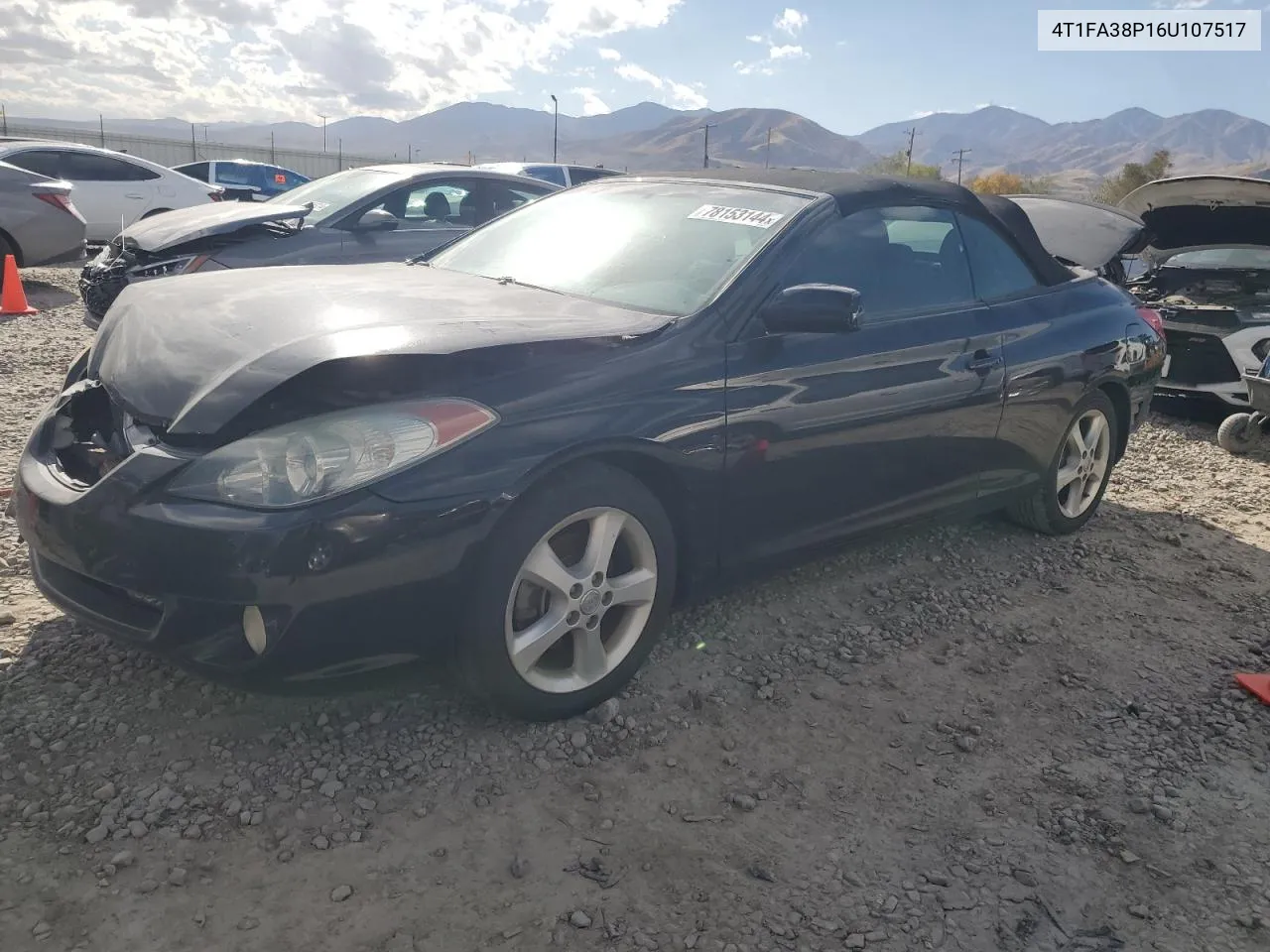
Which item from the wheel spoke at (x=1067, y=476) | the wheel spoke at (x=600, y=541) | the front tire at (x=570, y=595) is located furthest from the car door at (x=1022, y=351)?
the wheel spoke at (x=600, y=541)

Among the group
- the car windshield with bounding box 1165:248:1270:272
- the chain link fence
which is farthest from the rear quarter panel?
the chain link fence

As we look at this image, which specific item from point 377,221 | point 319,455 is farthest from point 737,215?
point 377,221

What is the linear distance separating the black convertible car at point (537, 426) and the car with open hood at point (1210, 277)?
377cm

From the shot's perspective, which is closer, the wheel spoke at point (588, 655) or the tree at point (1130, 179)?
the wheel spoke at point (588, 655)

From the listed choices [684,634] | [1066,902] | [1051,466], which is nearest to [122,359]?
[684,634]

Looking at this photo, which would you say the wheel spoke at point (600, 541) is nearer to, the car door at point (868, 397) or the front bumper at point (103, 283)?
the car door at point (868, 397)

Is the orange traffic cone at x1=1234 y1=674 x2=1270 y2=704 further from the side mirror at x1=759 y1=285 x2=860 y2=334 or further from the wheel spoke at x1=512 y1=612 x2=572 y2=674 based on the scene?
the wheel spoke at x1=512 y1=612 x2=572 y2=674

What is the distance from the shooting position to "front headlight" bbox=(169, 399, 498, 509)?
7.47ft

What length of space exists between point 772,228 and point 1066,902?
7.12 feet

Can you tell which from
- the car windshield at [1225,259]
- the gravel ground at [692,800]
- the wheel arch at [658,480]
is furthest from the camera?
the car windshield at [1225,259]

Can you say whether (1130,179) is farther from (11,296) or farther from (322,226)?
(11,296)

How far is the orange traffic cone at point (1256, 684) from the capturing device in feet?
11.0

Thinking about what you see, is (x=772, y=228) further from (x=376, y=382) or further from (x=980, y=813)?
(x=980, y=813)

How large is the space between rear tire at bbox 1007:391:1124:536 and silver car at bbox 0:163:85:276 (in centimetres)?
906
